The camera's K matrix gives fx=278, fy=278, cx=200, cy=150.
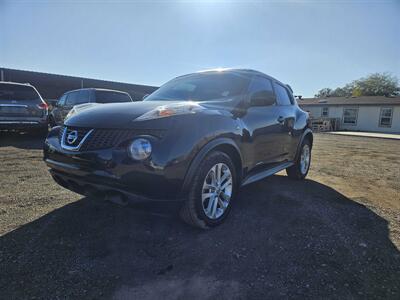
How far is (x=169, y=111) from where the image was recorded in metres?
2.65

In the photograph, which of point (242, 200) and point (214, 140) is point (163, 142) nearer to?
point (214, 140)

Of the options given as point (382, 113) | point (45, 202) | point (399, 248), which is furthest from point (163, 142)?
point (382, 113)

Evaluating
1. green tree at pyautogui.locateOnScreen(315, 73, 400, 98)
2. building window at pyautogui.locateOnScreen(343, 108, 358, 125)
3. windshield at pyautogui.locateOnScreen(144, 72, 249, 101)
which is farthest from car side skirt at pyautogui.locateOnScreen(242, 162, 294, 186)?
green tree at pyautogui.locateOnScreen(315, 73, 400, 98)

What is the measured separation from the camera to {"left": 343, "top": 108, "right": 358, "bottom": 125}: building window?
25859mm

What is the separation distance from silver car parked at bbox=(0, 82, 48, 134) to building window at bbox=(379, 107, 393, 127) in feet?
85.6

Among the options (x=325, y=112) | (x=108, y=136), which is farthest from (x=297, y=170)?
(x=325, y=112)

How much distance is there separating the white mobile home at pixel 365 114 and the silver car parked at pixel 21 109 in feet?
75.7

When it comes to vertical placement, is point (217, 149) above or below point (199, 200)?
above

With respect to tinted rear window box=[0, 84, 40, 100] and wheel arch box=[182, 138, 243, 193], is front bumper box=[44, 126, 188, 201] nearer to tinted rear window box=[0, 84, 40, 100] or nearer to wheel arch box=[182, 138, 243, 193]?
wheel arch box=[182, 138, 243, 193]

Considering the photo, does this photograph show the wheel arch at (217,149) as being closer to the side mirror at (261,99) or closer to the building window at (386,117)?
the side mirror at (261,99)

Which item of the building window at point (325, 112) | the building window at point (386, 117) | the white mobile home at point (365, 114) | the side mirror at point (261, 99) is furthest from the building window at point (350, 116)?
the side mirror at point (261, 99)

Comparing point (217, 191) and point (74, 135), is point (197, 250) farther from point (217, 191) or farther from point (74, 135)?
A: point (74, 135)

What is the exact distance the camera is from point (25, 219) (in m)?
3.01

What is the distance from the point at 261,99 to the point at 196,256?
6.93 feet
